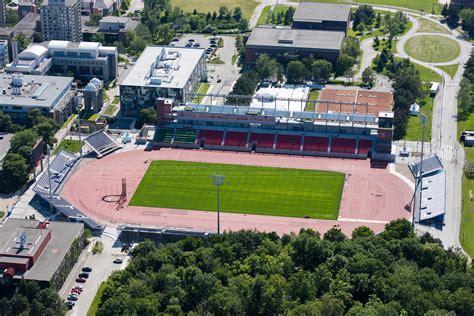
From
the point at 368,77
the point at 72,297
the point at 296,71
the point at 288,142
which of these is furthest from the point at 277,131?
the point at 72,297

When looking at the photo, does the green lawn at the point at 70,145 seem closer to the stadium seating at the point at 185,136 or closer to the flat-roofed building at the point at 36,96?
the flat-roofed building at the point at 36,96

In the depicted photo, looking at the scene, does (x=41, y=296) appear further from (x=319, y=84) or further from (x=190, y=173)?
(x=319, y=84)

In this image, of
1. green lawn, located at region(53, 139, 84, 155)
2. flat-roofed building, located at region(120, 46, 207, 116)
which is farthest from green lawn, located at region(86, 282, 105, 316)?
flat-roofed building, located at region(120, 46, 207, 116)

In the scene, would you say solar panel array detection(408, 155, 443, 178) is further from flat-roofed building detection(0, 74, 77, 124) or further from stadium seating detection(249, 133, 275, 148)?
flat-roofed building detection(0, 74, 77, 124)

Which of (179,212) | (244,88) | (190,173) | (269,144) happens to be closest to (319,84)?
(244,88)

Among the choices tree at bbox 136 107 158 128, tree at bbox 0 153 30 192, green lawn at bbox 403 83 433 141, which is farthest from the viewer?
tree at bbox 136 107 158 128

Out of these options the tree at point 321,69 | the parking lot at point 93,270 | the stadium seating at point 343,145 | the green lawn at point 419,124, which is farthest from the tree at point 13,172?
the tree at point 321,69
